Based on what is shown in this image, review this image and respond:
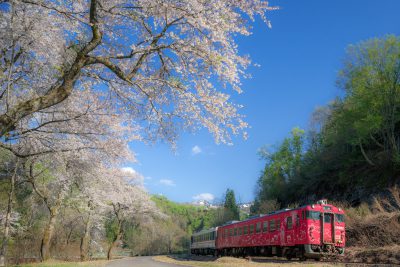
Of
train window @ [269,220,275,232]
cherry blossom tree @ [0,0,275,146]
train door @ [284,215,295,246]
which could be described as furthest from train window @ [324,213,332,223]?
cherry blossom tree @ [0,0,275,146]

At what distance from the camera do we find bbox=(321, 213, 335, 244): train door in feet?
55.8

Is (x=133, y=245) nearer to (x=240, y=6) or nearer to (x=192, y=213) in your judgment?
(x=240, y=6)

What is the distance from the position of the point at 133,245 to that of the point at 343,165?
41.8 metres

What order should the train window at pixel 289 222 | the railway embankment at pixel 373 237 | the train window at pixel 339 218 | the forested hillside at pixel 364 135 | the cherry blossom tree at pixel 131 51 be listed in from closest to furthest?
the cherry blossom tree at pixel 131 51 < the railway embankment at pixel 373 237 < the train window at pixel 289 222 < the train window at pixel 339 218 < the forested hillside at pixel 364 135

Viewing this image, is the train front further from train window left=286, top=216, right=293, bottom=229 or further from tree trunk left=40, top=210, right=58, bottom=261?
tree trunk left=40, top=210, right=58, bottom=261

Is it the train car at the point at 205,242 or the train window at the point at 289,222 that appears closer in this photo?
the train window at the point at 289,222

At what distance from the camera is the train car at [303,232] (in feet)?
54.7

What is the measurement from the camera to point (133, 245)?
64000 millimetres

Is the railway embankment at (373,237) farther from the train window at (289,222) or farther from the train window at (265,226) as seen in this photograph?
the train window at (265,226)

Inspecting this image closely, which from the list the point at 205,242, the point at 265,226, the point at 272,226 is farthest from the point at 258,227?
the point at 205,242

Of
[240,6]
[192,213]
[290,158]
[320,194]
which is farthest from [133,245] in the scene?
[192,213]

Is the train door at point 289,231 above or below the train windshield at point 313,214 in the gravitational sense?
below

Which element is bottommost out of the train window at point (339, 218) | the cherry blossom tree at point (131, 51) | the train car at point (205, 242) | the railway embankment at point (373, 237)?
the train car at point (205, 242)

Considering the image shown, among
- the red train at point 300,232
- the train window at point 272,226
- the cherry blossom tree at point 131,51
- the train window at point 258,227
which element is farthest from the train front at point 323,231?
the cherry blossom tree at point 131,51
